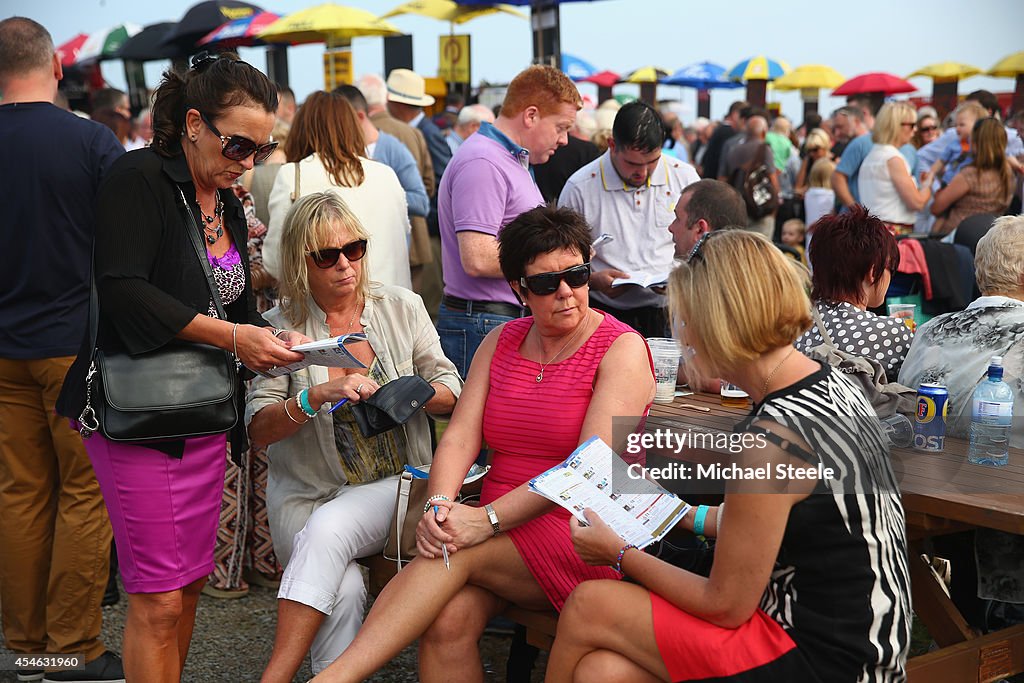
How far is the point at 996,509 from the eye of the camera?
2436 mm

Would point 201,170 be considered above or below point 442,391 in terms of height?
above

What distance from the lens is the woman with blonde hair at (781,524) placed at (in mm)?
2062

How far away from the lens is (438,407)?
11.0 ft

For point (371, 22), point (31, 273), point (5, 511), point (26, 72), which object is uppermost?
point (371, 22)

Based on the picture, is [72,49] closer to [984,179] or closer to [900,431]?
[984,179]

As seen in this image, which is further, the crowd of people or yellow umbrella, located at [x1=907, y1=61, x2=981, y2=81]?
yellow umbrella, located at [x1=907, y1=61, x2=981, y2=81]

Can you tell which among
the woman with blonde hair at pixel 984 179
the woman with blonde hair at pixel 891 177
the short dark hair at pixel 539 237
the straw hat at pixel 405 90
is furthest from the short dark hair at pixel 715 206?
the straw hat at pixel 405 90

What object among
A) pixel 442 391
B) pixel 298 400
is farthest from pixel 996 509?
pixel 298 400

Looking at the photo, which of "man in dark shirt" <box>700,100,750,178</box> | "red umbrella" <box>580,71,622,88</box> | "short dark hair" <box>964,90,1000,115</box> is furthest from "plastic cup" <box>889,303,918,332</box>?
"red umbrella" <box>580,71,622,88</box>

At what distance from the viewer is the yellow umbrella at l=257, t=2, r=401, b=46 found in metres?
11.8

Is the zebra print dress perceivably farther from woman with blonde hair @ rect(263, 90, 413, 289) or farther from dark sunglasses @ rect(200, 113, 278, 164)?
woman with blonde hair @ rect(263, 90, 413, 289)

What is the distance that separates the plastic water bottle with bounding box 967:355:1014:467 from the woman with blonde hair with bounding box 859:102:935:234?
185 inches

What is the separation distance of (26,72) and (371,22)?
30.3 feet

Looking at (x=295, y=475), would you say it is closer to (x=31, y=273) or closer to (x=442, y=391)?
(x=442, y=391)
